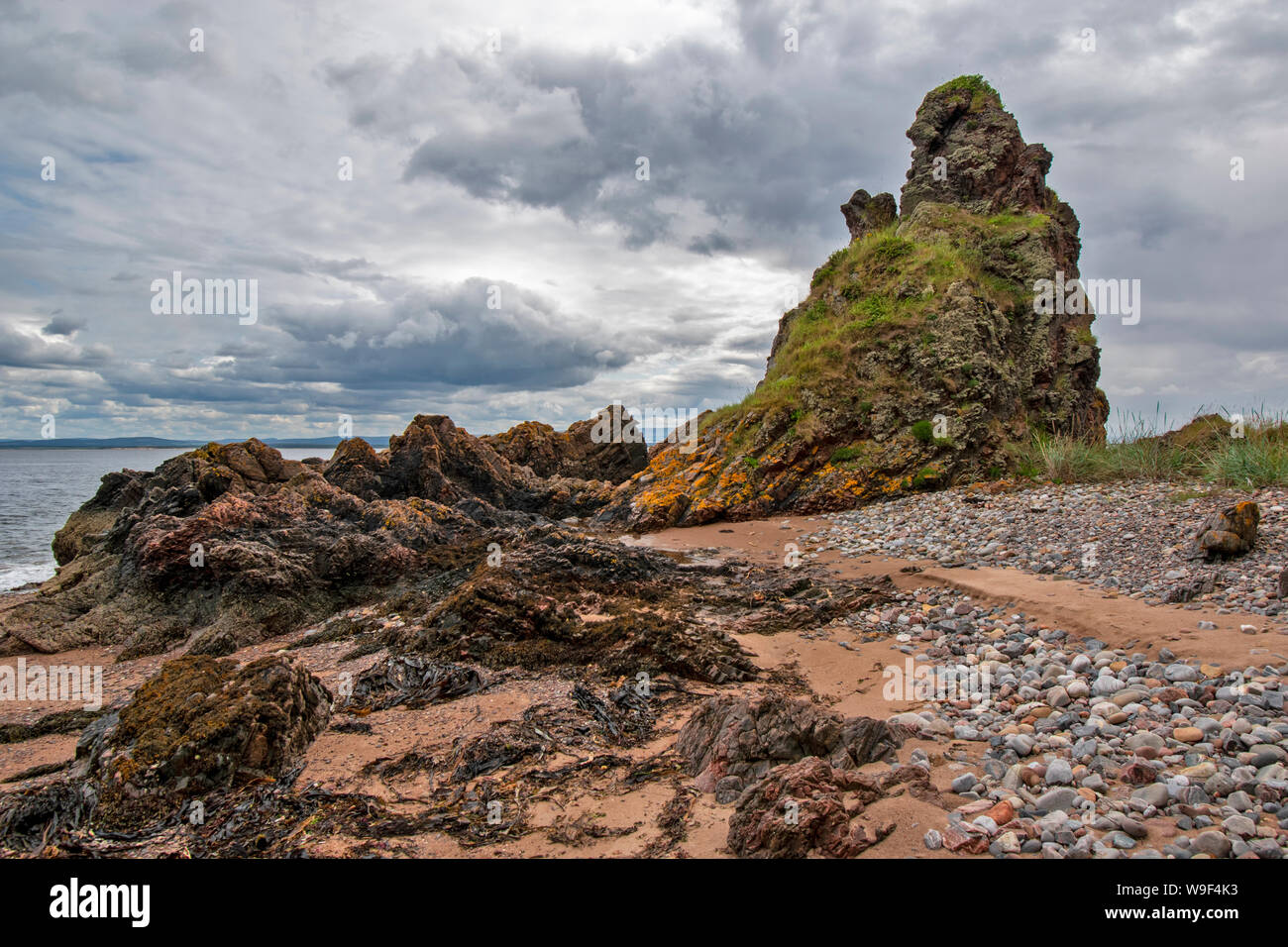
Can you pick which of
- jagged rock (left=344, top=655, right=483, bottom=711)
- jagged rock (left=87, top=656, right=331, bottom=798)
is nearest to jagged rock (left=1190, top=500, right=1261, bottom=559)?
jagged rock (left=344, top=655, right=483, bottom=711)

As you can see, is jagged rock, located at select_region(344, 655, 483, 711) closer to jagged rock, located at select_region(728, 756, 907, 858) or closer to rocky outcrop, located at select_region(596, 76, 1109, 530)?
jagged rock, located at select_region(728, 756, 907, 858)

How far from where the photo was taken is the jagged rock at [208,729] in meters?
4.41

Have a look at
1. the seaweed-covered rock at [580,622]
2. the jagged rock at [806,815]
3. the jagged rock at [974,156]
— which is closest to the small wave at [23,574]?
the seaweed-covered rock at [580,622]

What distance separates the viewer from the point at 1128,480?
12.1 metres

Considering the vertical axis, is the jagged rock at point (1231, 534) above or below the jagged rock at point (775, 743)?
above

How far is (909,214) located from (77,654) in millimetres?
22822

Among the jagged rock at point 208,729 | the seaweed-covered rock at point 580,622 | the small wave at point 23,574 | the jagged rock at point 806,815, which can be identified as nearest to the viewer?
the jagged rock at point 806,815

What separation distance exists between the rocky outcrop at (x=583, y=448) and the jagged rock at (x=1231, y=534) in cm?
2047

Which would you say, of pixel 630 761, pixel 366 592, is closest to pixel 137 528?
pixel 366 592

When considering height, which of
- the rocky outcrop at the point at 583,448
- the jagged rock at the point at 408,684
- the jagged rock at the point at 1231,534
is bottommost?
the jagged rock at the point at 408,684

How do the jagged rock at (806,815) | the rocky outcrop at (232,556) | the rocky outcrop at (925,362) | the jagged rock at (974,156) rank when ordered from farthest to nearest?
the jagged rock at (974,156)
the rocky outcrop at (925,362)
the rocky outcrop at (232,556)
the jagged rock at (806,815)

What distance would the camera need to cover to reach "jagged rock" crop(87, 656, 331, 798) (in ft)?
14.5

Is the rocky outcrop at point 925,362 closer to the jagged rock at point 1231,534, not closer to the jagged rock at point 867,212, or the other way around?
the jagged rock at point 867,212

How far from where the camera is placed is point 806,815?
11.0ft
